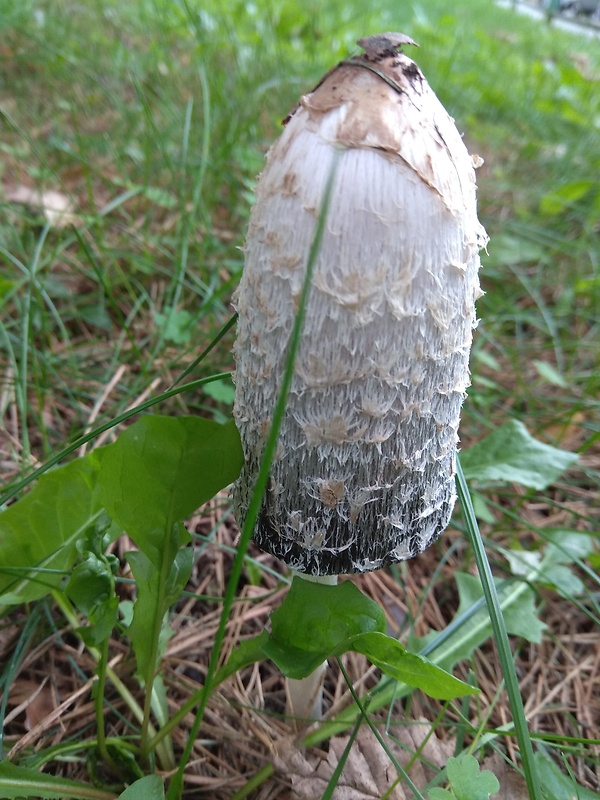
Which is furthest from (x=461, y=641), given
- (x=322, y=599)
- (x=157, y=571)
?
(x=157, y=571)

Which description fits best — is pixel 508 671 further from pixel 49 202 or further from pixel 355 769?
pixel 49 202

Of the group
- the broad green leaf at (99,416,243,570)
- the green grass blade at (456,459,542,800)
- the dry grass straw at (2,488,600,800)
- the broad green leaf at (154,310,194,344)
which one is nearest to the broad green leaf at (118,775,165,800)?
the dry grass straw at (2,488,600,800)

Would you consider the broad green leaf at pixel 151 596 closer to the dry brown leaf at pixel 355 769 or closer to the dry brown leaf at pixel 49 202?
the dry brown leaf at pixel 355 769

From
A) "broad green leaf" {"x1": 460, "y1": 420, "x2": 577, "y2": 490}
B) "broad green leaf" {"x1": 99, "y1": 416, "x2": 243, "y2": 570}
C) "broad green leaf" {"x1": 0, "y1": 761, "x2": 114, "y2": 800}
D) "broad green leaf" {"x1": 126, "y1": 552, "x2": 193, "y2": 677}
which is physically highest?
"broad green leaf" {"x1": 460, "y1": 420, "x2": 577, "y2": 490}

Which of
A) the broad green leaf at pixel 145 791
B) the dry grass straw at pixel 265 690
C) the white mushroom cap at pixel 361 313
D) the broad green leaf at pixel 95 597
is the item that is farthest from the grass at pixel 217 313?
the white mushroom cap at pixel 361 313

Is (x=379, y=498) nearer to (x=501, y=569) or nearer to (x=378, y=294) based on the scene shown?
(x=378, y=294)

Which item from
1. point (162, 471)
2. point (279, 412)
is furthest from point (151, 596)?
point (279, 412)

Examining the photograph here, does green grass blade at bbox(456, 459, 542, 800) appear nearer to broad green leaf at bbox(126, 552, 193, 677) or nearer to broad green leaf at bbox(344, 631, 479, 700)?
broad green leaf at bbox(344, 631, 479, 700)
